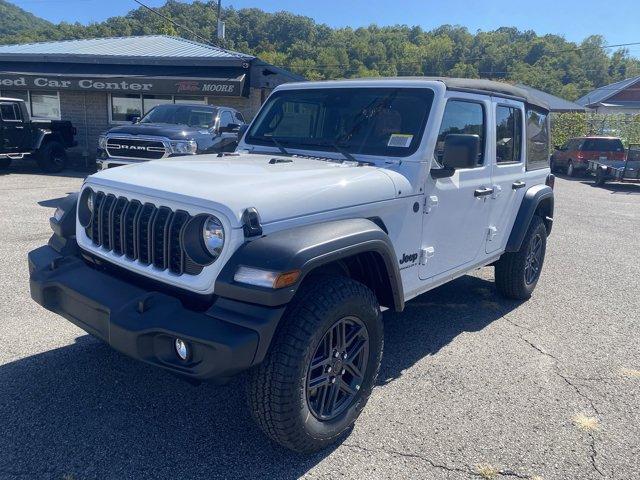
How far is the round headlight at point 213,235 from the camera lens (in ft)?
8.66

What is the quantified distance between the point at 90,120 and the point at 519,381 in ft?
62.8

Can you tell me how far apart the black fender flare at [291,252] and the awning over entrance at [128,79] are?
1511cm

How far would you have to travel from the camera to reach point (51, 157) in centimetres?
1552

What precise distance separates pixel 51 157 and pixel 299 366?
15113 mm

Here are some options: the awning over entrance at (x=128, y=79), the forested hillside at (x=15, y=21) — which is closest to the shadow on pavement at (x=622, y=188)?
Result: the awning over entrance at (x=128, y=79)

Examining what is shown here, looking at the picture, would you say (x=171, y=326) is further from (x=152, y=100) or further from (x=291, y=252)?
(x=152, y=100)

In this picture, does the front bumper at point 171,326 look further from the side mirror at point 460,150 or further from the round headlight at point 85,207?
the side mirror at point 460,150

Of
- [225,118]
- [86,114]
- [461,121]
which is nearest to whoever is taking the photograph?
[461,121]

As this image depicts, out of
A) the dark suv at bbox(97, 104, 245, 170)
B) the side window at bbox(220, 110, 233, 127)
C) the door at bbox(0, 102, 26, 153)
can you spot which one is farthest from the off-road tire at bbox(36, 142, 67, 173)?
the side window at bbox(220, 110, 233, 127)

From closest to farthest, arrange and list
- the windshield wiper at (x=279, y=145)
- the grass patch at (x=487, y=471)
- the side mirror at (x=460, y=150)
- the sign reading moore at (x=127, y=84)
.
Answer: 1. the grass patch at (x=487, y=471)
2. the side mirror at (x=460, y=150)
3. the windshield wiper at (x=279, y=145)
4. the sign reading moore at (x=127, y=84)

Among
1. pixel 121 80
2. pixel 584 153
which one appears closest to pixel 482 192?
pixel 121 80

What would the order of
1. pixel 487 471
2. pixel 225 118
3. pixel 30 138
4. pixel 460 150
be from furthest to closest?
1. pixel 30 138
2. pixel 225 118
3. pixel 460 150
4. pixel 487 471

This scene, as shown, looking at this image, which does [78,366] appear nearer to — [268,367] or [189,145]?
[268,367]

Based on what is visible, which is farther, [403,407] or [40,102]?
[40,102]
